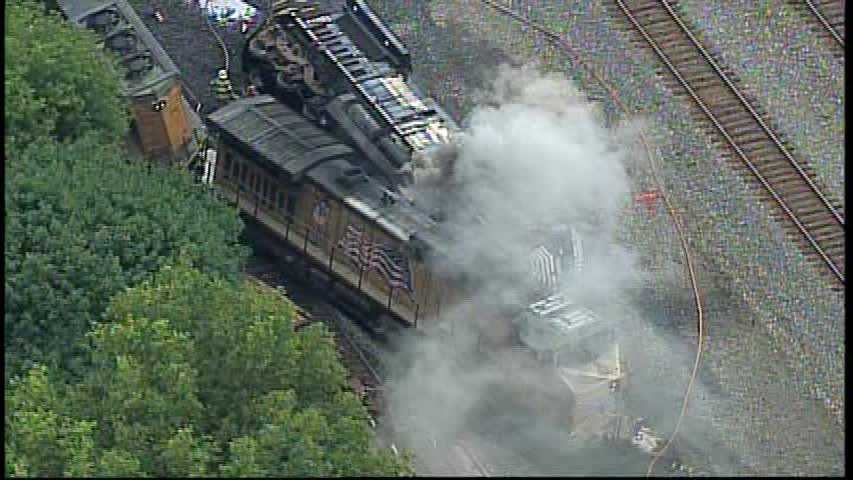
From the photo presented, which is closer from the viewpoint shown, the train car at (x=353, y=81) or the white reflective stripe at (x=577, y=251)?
the white reflective stripe at (x=577, y=251)

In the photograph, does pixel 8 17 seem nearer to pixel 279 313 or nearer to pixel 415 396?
pixel 279 313

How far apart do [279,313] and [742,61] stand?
37.1ft

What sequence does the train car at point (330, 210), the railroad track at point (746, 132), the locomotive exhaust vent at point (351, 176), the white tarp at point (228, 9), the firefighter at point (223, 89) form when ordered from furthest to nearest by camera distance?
the white tarp at point (228, 9) → the firefighter at point (223, 89) → the railroad track at point (746, 132) → the locomotive exhaust vent at point (351, 176) → the train car at point (330, 210)

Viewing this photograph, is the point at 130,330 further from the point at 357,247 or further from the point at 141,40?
the point at 141,40

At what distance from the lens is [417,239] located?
15625 mm

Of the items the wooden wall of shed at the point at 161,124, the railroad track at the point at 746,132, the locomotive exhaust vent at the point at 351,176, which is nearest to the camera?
the locomotive exhaust vent at the point at 351,176

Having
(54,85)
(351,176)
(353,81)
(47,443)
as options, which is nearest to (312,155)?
(351,176)

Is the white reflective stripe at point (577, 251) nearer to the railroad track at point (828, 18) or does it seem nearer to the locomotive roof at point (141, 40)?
the locomotive roof at point (141, 40)

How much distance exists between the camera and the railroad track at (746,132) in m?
18.4

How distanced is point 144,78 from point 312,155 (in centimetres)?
320

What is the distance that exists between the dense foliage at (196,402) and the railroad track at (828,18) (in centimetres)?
1225

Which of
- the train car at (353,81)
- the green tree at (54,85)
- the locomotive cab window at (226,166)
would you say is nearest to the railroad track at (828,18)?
the train car at (353,81)

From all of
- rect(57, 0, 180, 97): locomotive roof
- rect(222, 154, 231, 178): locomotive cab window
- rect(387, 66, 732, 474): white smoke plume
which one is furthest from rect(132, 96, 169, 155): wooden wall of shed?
rect(387, 66, 732, 474): white smoke plume

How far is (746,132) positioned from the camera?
65.1 feet
